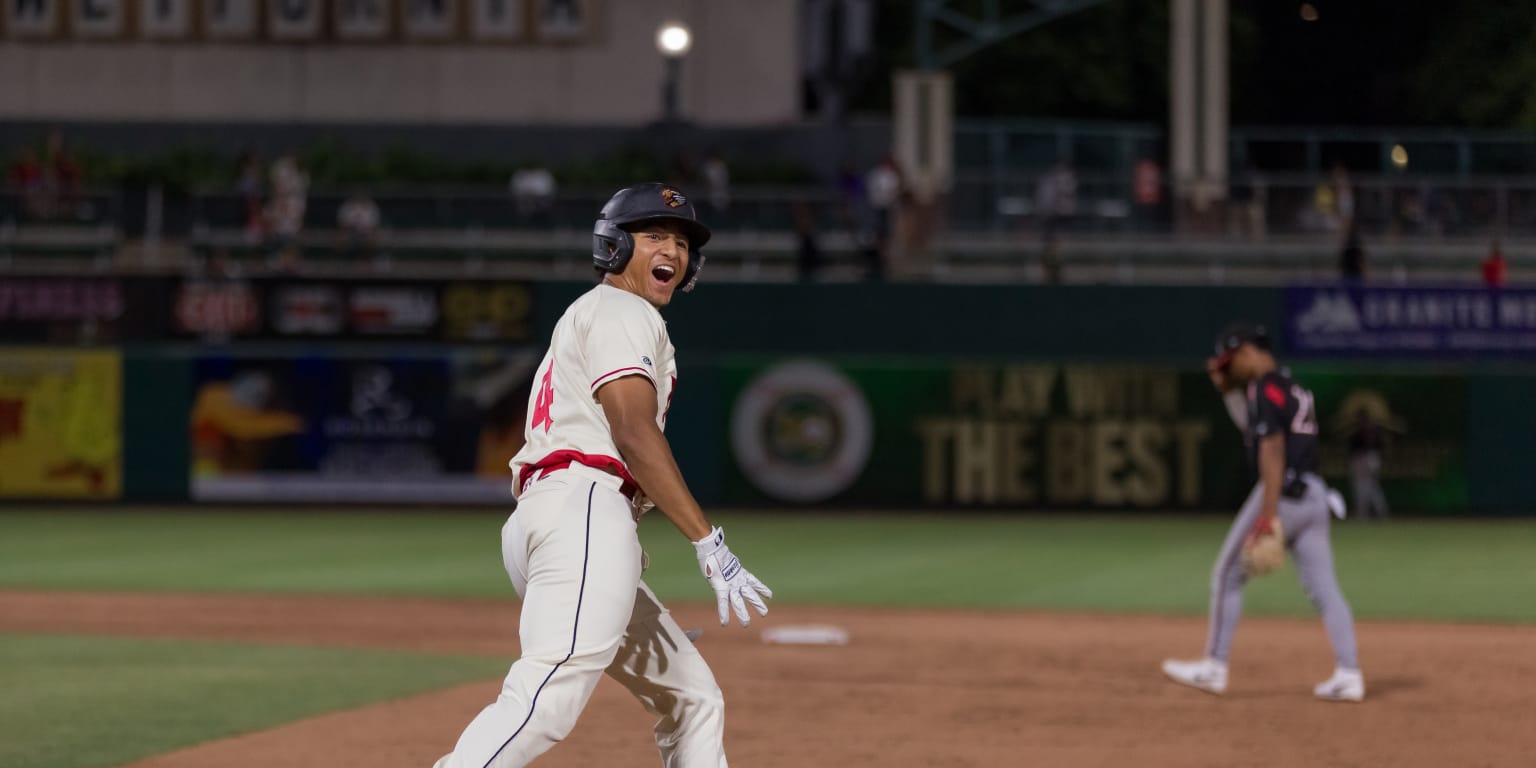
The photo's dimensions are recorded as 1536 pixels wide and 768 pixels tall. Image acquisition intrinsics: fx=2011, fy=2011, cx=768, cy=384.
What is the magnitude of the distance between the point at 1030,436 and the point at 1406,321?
226 inches

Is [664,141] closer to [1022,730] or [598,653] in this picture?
[1022,730]

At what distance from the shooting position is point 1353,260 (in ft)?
91.5

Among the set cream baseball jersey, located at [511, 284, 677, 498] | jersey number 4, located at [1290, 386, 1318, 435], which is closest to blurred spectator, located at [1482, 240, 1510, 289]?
jersey number 4, located at [1290, 386, 1318, 435]

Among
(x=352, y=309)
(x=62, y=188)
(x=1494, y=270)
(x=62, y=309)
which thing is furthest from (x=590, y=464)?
(x=62, y=188)

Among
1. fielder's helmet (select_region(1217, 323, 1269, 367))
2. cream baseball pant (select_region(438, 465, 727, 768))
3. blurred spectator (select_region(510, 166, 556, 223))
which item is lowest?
cream baseball pant (select_region(438, 465, 727, 768))

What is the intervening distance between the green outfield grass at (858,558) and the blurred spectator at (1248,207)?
5.79 metres

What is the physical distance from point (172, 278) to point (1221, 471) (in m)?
14.3

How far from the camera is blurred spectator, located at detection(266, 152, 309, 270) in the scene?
28031mm

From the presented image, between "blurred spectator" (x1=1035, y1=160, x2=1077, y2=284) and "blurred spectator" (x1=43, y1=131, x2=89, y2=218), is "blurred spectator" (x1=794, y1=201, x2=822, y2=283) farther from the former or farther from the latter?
"blurred spectator" (x1=43, y1=131, x2=89, y2=218)

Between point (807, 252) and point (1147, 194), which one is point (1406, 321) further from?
point (807, 252)

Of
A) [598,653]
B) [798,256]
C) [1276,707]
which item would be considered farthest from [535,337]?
[598,653]

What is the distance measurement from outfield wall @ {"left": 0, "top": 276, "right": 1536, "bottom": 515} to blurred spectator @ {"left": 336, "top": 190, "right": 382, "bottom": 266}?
3.10 feet

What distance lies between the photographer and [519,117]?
35375 mm

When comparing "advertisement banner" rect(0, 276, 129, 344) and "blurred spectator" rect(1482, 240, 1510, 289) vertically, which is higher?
"blurred spectator" rect(1482, 240, 1510, 289)
